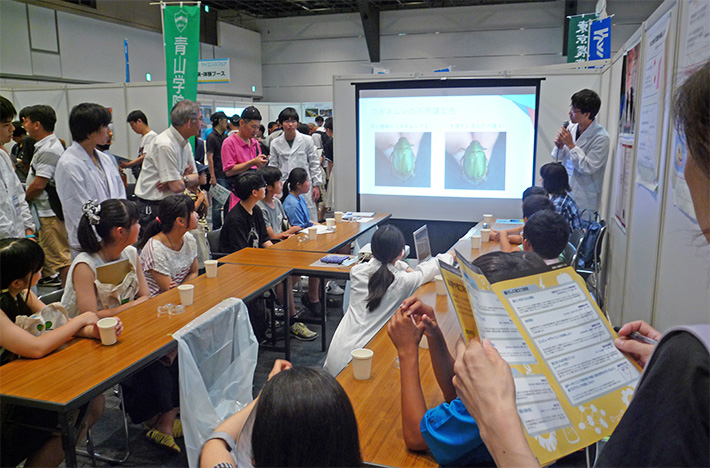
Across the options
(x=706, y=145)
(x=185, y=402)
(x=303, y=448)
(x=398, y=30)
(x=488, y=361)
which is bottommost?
(x=185, y=402)

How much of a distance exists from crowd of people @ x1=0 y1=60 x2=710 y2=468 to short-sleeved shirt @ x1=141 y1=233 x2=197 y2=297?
0.4 inches

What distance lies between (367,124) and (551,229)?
3.08 meters

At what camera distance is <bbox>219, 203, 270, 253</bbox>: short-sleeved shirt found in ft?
12.1

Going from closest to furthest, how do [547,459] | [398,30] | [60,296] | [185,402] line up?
[547,459] → [185,402] → [60,296] → [398,30]

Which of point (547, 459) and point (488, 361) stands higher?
point (488, 361)

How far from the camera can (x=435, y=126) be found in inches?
197

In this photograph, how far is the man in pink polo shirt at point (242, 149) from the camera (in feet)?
16.8

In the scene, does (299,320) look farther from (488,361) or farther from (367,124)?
(488,361)

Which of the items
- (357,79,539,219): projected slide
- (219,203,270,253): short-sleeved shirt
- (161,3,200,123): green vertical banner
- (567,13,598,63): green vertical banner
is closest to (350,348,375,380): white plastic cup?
(219,203,270,253): short-sleeved shirt

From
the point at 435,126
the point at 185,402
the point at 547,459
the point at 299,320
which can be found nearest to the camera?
the point at 547,459

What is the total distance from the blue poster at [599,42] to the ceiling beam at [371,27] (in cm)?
661

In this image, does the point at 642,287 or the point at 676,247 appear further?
the point at 642,287

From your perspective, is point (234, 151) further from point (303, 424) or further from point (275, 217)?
point (303, 424)

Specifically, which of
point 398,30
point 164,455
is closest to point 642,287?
point 164,455
